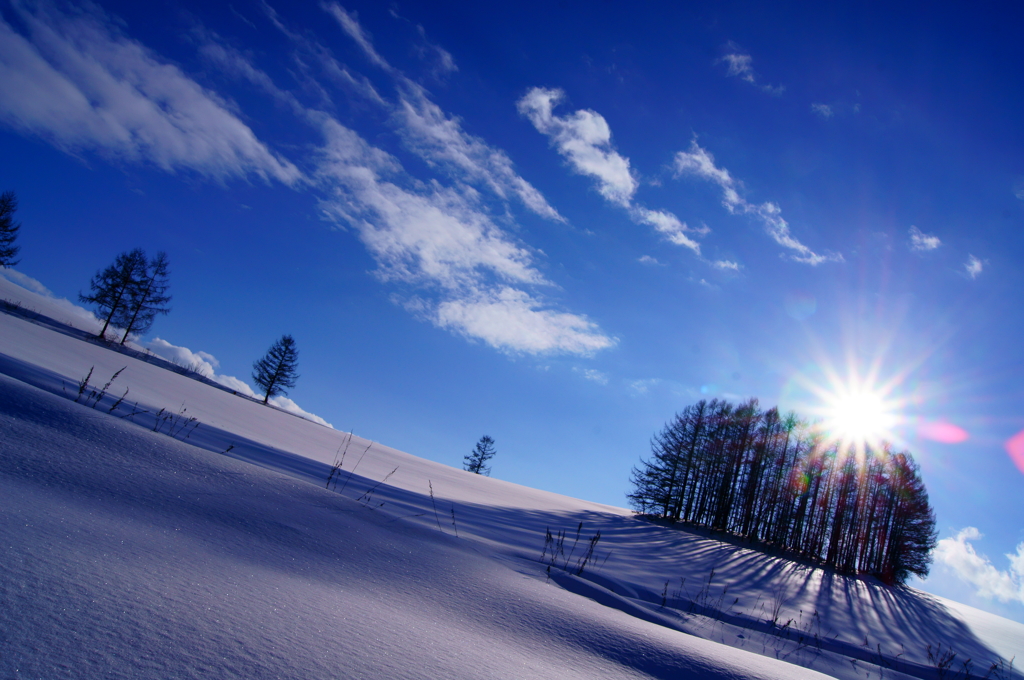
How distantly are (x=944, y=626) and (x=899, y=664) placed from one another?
9.29m

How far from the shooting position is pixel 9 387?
8.54 ft

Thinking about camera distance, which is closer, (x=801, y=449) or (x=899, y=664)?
(x=899, y=664)

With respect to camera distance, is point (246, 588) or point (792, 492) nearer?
point (246, 588)

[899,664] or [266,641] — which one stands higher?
[266,641]

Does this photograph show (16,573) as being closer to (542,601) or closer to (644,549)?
(542,601)

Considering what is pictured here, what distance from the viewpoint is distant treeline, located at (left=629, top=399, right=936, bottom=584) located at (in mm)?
22703

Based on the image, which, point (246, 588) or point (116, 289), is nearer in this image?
point (246, 588)

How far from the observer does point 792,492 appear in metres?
23.8

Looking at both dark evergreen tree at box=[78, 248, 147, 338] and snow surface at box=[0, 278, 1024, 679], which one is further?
dark evergreen tree at box=[78, 248, 147, 338]

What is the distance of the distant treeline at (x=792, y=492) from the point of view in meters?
22.7

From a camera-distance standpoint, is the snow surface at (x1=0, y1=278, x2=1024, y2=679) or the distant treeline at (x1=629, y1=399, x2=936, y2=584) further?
the distant treeline at (x1=629, y1=399, x2=936, y2=584)

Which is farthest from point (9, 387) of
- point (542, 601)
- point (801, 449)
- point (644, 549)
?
point (801, 449)

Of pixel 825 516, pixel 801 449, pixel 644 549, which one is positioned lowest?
pixel 644 549

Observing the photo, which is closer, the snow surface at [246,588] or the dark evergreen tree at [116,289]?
the snow surface at [246,588]
